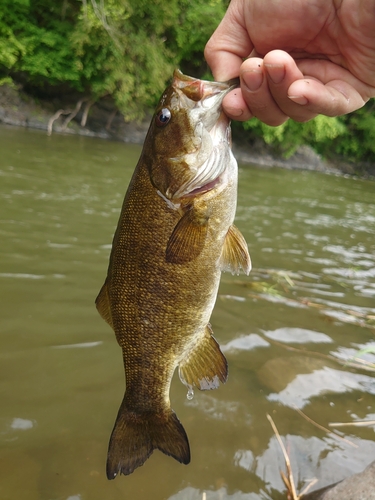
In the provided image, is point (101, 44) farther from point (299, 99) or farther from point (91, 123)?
point (299, 99)

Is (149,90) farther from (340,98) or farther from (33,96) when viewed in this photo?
(340,98)

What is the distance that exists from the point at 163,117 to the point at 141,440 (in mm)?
1550

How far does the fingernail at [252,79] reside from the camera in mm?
1754

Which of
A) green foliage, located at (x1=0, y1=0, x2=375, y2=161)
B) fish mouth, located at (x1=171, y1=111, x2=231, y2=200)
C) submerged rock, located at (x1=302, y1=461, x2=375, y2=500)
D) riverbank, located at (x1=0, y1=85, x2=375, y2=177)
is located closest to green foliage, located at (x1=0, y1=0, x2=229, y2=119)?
green foliage, located at (x1=0, y1=0, x2=375, y2=161)

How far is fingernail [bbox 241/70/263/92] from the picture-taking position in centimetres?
175

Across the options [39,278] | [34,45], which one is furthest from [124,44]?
[39,278]

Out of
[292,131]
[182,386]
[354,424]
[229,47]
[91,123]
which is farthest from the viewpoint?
[292,131]

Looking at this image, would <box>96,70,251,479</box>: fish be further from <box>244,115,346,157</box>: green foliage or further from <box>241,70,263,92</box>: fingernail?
<box>244,115,346,157</box>: green foliage

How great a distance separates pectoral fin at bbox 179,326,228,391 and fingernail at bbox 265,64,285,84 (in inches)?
48.7

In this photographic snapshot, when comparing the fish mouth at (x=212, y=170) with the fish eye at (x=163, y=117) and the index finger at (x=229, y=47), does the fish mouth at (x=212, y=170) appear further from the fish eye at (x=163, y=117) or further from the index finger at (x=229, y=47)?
the index finger at (x=229, y=47)

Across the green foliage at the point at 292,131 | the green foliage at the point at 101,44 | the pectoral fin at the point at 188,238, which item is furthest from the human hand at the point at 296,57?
the green foliage at the point at 292,131

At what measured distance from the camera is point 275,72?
173 cm

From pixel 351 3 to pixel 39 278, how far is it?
3.60 meters

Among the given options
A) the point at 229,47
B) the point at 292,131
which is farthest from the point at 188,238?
the point at 292,131
